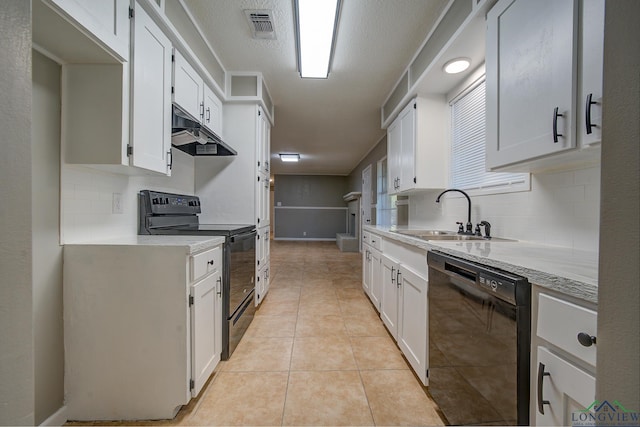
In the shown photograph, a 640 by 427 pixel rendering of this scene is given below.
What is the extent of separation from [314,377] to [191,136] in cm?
198

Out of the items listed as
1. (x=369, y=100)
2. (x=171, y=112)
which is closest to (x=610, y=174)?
(x=171, y=112)

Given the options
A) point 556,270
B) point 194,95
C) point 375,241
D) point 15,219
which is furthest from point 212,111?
point 556,270

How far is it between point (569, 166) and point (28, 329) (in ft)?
6.91

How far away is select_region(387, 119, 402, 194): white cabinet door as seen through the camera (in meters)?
3.07

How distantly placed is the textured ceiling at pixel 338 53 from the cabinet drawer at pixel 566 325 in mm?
2084

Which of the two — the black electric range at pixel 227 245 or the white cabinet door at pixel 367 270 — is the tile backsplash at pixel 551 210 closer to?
the white cabinet door at pixel 367 270

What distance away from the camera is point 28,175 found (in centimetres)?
55

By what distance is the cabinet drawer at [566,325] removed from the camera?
2.16 feet

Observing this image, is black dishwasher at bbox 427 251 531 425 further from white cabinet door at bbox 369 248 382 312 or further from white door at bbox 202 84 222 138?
white door at bbox 202 84 222 138

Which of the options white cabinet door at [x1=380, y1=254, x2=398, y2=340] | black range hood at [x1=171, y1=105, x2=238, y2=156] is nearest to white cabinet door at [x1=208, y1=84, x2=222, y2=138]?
black range hood at [x1=171, y1=105, x2=238, y2=156]

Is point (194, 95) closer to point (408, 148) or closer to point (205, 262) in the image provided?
point (205, 262)

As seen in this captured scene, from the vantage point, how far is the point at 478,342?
107cm

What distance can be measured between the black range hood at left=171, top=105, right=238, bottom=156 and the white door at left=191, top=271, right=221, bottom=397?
108 cm

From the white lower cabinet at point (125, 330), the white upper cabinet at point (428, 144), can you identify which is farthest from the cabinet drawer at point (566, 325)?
the white upper cabinet at point (428, 144)
